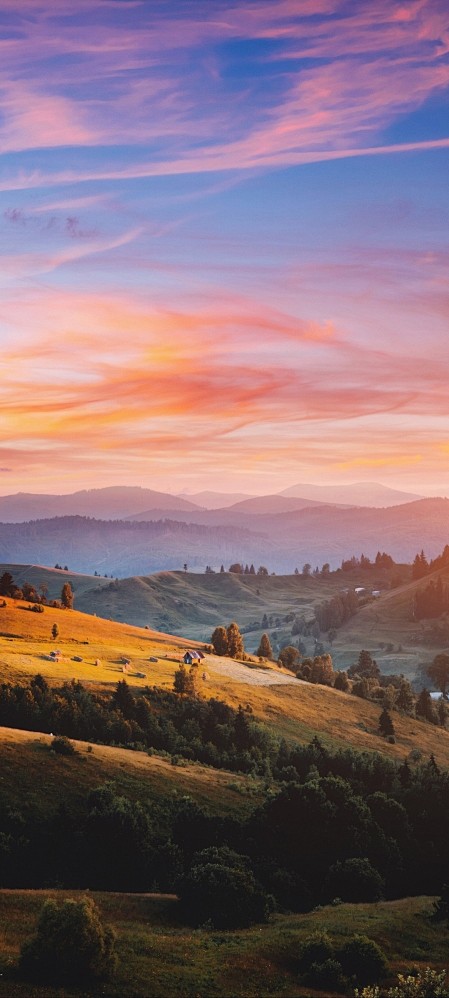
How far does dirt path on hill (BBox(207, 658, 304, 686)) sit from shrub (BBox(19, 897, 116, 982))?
112 metres

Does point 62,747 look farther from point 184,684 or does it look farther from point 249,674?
point 249,674

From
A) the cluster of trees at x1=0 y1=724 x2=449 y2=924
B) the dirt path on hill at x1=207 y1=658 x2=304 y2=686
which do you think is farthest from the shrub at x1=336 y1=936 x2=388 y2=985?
the dirt path on hill at x1=207 y1=658 x2=304 y2=686

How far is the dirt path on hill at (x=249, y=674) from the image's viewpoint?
15523cm

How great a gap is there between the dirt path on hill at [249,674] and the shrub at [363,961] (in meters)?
105

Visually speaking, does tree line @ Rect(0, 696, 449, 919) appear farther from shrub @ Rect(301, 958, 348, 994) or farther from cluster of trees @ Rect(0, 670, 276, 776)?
cluster of trees @ Rect(0, 670, 276, 776)

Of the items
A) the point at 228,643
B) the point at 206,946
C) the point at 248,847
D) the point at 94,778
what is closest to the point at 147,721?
the point at 94,778

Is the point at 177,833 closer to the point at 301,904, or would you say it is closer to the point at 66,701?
the point at 301,904

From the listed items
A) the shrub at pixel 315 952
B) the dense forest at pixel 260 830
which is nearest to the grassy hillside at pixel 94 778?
the dense forest at pixel 260 830

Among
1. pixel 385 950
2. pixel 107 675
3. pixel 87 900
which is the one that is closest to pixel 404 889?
pixel 385 950

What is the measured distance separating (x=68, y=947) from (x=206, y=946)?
41.6 ft

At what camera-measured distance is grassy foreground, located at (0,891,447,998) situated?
38.6 m

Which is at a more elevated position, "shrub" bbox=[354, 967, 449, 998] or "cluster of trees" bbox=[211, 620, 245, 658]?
"cluster of trees" bbox=[211, 620, 245, 658]

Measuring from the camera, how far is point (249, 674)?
534 ft

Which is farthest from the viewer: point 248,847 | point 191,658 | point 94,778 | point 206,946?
point 191,658
